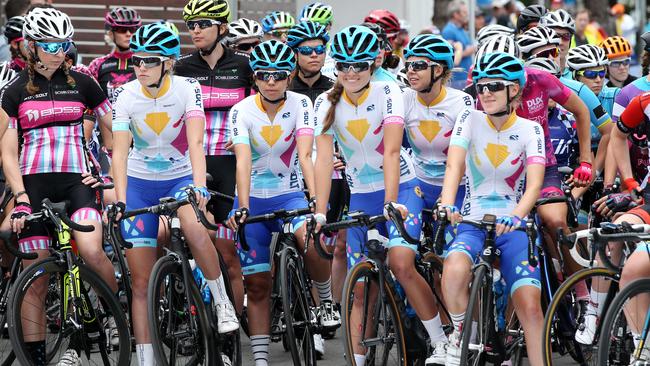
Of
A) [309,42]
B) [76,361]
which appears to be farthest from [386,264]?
[309,42]

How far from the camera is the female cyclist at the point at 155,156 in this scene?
8695 millimetres

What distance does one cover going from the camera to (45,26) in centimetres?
930

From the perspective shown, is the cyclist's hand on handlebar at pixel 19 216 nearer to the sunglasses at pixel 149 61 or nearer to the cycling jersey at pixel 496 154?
the sunglasses at pixel 149 61

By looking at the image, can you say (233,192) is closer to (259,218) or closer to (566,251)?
(259,218)

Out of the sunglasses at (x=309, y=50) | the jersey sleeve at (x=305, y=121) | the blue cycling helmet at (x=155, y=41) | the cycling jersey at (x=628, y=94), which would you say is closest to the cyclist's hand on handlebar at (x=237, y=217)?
the jersey sleeve at (x=305, y=121)

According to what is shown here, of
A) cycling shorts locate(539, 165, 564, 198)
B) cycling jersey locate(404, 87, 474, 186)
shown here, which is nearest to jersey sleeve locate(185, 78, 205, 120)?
cycling jersey locate(404, 87, 474, 186)

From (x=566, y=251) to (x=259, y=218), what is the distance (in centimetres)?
221

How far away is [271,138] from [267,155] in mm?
126

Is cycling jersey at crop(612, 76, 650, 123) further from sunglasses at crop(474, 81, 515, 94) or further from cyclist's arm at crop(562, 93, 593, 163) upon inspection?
sunglasses at crop(474, 81, 515, 94)

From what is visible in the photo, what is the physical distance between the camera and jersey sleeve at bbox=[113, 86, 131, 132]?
887 centimetres

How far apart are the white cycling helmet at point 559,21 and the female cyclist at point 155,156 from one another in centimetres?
379

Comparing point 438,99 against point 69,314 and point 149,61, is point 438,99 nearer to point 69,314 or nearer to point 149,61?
point 149,61

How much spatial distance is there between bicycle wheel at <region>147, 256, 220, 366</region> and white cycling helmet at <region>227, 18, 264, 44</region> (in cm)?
398

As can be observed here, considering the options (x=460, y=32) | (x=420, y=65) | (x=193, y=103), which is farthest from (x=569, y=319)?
(x=460, y=32)
